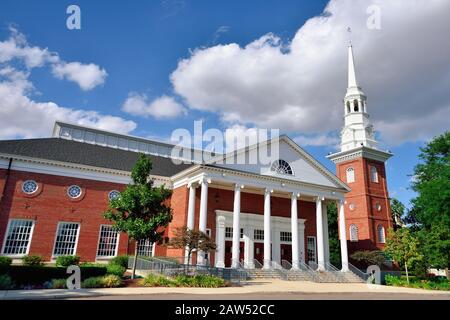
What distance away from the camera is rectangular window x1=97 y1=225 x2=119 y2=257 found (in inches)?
1076

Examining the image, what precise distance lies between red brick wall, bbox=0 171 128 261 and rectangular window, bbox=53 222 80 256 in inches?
12.6

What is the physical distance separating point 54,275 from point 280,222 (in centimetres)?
2114

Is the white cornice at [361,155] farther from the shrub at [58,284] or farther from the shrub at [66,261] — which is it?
the shrub at [58,284]

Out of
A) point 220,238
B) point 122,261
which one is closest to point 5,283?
point 122,261

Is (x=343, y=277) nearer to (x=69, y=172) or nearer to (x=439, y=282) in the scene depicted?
(x=439, y=282)

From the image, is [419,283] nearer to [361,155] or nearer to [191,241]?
[191,241]

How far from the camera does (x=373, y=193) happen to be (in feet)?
141

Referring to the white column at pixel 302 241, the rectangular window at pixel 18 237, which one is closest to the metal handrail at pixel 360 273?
the white column at pixel 302 241

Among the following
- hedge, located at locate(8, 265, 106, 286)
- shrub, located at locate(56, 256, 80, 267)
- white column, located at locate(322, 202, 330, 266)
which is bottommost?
hedge, located at locate(8, 265, 106, 286)

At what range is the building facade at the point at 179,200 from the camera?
25422mm

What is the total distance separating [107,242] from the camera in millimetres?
27672

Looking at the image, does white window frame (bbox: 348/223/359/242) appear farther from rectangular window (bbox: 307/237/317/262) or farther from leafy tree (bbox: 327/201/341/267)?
rectangular window (bbox: 307/237/317/262)

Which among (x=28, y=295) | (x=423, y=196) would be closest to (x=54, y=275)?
(x=28, y=295)

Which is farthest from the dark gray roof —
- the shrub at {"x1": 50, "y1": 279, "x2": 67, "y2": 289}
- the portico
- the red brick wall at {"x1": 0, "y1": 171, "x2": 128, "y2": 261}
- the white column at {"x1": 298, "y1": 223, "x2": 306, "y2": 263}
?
the white column at {"x1": 298, "y1": 223, "x2": 306, "y2": 263}
